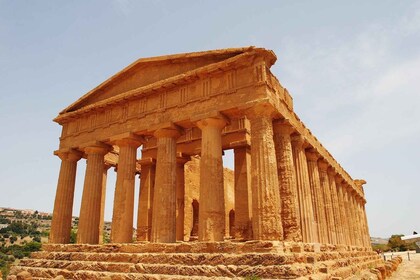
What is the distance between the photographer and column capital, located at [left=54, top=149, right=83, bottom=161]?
17109 millimetres

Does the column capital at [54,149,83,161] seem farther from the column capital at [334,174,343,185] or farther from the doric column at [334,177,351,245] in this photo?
the column capital at [334,174,343,185]

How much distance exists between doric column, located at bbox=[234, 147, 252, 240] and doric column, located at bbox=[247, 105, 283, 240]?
4137 millimetres

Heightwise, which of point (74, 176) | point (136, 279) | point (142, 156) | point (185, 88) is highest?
point (185, 88)

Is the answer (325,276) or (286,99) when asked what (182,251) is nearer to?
(325,276)

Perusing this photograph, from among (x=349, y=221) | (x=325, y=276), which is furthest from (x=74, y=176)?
(x=349, y=221)

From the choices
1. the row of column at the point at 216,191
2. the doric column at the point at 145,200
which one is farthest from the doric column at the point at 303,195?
the doric column at the point at 145,200

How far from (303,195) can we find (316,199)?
2883 mm

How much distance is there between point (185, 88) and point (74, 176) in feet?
27.2

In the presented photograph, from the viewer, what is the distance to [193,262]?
995 centimetres

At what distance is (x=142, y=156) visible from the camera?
63.7 feet

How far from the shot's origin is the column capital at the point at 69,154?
56.1 feet

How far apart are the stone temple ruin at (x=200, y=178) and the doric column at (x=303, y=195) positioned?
0.16 ft

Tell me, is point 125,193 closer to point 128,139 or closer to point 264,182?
point 128,139

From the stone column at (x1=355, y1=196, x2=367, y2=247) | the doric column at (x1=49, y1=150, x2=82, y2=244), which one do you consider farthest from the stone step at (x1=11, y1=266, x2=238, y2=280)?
the stone column at (x1=355, y1=196, x2=367, y2=247)
